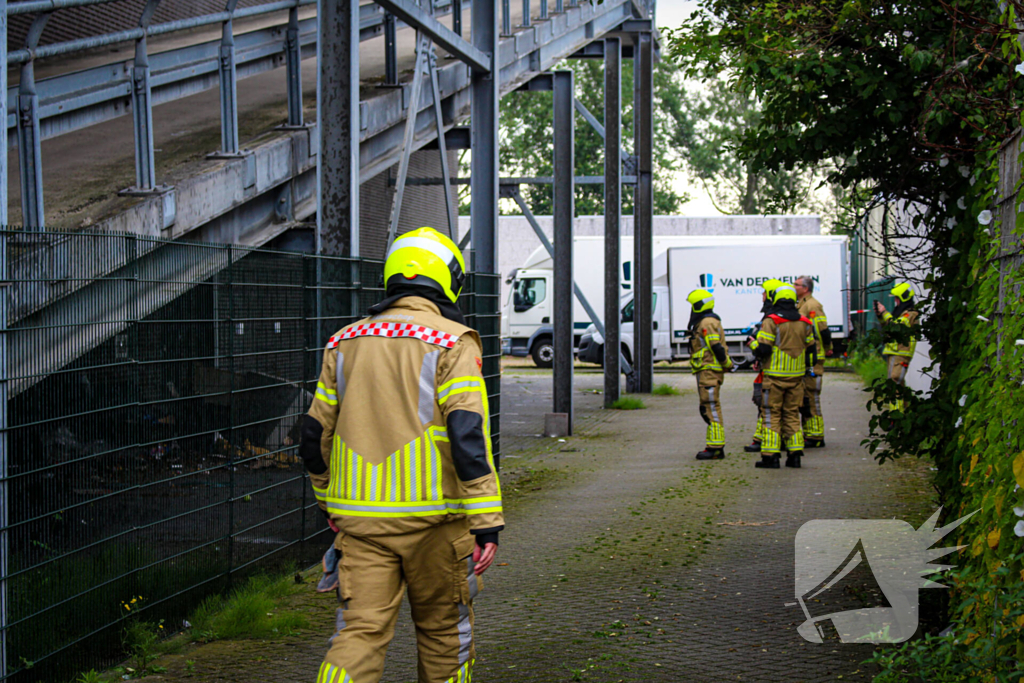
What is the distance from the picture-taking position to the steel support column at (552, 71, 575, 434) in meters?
14.2

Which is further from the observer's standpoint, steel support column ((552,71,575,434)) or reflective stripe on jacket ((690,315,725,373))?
steel support column ((552,71,575,434))

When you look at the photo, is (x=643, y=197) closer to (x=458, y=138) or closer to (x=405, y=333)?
(x=458, y=138)

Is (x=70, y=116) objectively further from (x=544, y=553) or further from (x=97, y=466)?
(x=544, y=553)

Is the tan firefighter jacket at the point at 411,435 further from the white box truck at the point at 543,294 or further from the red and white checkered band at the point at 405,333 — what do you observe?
the white box truck at the point at 543,294

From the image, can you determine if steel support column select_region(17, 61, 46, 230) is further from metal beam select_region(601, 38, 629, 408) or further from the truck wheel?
the truck wheel

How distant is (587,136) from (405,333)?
4976 centimetres

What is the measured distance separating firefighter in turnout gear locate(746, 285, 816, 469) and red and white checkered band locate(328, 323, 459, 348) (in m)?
7.89

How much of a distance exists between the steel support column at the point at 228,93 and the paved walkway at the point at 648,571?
12.5ft

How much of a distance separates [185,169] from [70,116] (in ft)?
2.97

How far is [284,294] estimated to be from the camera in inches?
257

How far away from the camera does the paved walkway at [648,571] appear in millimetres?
5000

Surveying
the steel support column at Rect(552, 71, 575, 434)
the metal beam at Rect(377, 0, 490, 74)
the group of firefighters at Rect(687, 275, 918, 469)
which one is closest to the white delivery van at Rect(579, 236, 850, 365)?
the steel support column at Rect(552, 71, 575, 434)

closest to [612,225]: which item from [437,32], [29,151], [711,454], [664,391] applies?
[664,391]

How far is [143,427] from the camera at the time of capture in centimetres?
508
